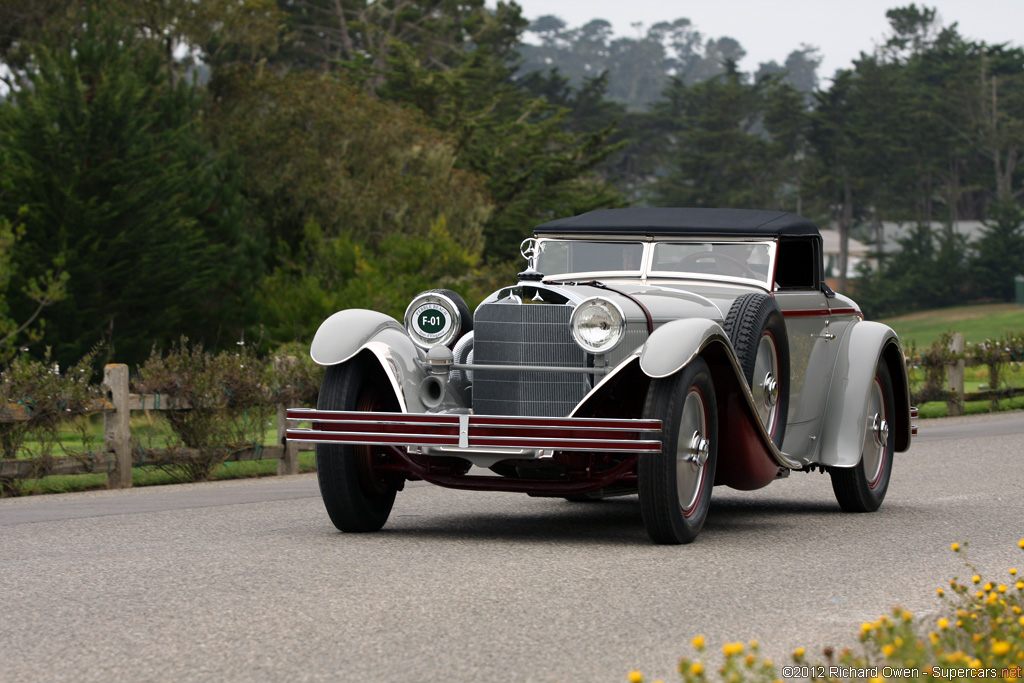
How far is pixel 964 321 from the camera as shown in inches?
2948

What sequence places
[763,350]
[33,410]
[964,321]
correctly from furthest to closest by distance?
[964,321], [33,410], [763,350]

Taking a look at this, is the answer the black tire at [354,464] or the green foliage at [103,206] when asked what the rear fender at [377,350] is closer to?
the black tire at [354,464]

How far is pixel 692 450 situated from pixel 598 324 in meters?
0.90

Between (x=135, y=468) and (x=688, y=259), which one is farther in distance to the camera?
(x=135, y=468)

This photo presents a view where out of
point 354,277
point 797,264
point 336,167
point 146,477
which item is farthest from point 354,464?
point 336,167

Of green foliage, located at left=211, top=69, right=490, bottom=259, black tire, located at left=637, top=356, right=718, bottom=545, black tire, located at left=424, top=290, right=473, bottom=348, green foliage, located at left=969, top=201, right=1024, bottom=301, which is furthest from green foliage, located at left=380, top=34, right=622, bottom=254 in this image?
black tire, located at left=637, top=356, right=718, bottom=545

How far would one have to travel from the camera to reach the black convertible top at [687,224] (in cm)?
948

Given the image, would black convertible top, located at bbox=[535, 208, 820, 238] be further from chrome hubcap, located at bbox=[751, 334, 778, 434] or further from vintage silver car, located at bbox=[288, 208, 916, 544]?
chrome hubcap, located at bbox=[751, 334, 778, 434]

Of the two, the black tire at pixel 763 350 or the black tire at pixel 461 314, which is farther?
the black tire at pixel 461 314

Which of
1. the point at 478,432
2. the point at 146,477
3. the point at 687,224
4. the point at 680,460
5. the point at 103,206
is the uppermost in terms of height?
the point at 103,206

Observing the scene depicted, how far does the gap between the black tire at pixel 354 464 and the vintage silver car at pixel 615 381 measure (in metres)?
0.01

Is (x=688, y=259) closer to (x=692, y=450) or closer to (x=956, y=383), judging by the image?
(x=692, y=450)

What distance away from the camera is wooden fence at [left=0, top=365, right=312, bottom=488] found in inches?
448

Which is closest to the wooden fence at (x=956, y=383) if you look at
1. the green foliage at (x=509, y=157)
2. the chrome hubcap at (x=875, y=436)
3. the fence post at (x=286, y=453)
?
the fence post at (x=286, y=453)
